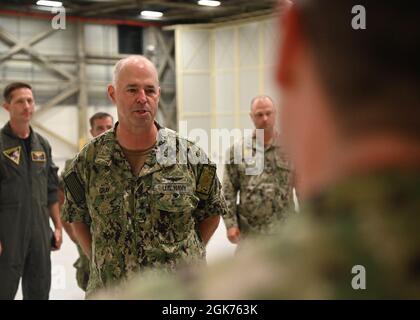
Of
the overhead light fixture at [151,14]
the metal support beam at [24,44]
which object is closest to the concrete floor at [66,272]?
the metal support beam at [24,44]

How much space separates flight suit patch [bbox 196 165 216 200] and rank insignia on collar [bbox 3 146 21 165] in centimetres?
205

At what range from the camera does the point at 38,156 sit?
15.2 feet

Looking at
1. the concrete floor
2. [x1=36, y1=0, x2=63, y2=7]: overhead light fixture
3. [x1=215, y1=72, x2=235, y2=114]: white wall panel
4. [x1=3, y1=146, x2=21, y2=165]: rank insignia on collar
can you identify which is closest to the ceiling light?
[x1=215, y1=72, x2=235, y2=114]: white wall panel

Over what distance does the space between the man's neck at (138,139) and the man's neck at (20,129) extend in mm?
1931

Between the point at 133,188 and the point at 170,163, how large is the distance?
20cm

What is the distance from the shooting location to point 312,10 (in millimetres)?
536

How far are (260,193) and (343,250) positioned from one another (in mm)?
4246

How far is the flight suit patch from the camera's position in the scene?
9.55 ft

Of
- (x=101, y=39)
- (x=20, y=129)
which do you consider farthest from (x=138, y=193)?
(x=101, y=39)

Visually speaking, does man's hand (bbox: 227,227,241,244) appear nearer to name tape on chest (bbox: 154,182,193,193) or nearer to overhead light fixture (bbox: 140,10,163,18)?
name tape on chest (bbox: 154,182,193,193)

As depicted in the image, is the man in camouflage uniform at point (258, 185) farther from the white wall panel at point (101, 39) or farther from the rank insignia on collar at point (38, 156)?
the white wall panel at point (101, 39)

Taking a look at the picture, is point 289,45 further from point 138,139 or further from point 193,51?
point 193,51

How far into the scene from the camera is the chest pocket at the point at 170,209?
9.06 ft
